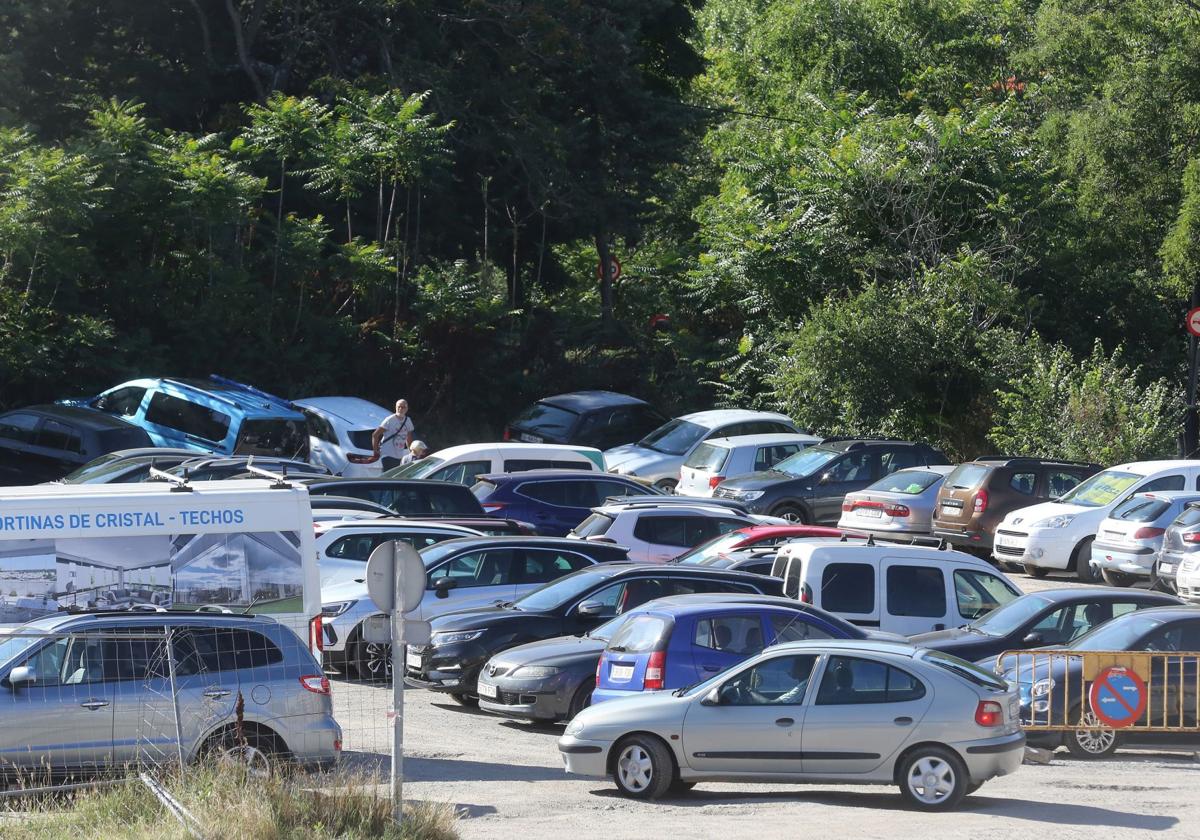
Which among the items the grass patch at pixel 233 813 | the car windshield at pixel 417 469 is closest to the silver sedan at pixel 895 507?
the car windshield at pixel 417 469

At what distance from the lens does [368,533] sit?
17.2 m

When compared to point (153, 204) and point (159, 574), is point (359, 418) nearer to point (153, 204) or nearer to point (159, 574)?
point (153, 204)

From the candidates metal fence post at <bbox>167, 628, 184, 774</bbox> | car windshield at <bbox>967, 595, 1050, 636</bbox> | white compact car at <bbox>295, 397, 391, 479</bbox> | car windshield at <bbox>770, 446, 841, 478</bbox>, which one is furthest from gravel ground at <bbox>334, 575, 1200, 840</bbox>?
white compact car at <bbox>295, 397, 391, 479</bbox>

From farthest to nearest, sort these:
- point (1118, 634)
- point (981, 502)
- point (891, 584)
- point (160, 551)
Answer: point (981, 502), point (891, 584), point (1118, 634), point (160, 551)

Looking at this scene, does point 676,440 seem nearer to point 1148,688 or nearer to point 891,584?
point 891,584

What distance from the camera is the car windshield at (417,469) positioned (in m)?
22.4

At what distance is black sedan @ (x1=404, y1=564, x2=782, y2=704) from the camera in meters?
14.8

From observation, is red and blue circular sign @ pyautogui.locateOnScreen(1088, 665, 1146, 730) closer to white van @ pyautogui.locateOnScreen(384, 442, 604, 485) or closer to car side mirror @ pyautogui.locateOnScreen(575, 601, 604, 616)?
car side mirror @ pyautogui.locateOnScreen(575, 601, 604, 616)

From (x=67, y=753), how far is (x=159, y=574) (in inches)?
72.9

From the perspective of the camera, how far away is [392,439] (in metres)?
24.6

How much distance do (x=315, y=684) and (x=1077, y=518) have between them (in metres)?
14.1

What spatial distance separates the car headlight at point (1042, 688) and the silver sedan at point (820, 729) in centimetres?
211

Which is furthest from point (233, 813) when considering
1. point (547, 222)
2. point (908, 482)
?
point (547, 222)

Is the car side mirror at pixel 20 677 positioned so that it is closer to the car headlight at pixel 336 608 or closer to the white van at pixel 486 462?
the car headlight at pixel 336 608
